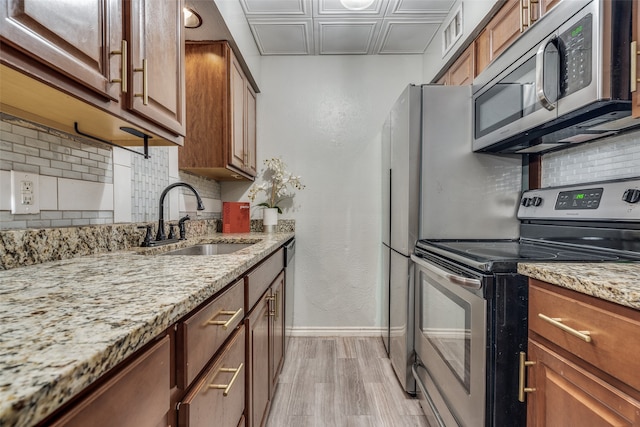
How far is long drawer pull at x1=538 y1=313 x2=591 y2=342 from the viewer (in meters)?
0.72

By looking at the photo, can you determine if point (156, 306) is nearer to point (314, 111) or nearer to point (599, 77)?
point (599, 77)

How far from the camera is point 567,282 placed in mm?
780

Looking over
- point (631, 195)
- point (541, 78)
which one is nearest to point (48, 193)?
point (541, 78)

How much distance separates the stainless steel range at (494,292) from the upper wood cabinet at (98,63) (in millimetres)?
1203

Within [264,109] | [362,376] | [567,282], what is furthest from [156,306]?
[264,109]

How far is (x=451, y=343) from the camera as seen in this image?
4.20 ft

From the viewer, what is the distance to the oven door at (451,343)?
1054mm

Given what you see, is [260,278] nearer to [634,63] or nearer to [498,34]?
[634,63]

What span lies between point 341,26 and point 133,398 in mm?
2520

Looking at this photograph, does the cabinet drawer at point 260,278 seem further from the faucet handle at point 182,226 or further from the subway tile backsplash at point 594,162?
the subway tile backsplash at point 594,162

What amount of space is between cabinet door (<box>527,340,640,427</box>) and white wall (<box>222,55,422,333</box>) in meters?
1.82

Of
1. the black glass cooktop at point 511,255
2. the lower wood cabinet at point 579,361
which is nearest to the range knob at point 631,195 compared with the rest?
the black glass cooktop at point 511,255

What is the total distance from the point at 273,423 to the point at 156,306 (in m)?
1.38

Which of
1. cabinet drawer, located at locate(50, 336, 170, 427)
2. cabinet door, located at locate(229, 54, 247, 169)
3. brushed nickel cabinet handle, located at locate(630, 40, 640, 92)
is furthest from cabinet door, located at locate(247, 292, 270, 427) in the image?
brushed nickel cabinet handle, located at locate(630, 40, 640, 92)
